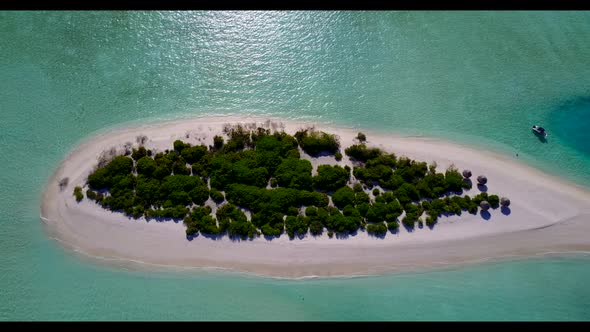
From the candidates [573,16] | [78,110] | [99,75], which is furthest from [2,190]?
[573,16]

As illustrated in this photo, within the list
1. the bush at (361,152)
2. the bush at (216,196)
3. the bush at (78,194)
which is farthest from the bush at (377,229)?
the bush at (78,194)

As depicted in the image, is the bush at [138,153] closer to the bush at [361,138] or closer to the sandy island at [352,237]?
the sandy island at [352,237]

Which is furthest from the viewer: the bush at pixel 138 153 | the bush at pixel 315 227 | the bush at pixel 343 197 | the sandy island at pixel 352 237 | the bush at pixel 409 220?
the bush at pixel 138 153

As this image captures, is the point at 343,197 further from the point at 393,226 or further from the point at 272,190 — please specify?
the point at 272,190

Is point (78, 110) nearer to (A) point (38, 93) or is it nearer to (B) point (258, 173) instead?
(A) point (38, 93)

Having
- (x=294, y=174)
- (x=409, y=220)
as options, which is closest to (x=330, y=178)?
(x=294, y=174)

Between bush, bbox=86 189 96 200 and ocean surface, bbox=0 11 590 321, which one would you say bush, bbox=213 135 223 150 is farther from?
bush, bbox=86 189 96 200
